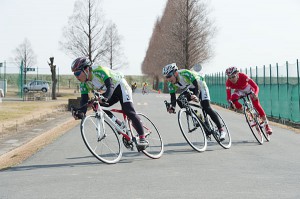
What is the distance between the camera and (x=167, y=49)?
204 feet

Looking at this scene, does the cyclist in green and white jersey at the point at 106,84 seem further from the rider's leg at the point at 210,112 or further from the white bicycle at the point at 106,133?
the rider's leg at the point at 210,112

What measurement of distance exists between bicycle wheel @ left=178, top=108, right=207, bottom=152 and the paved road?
17cm

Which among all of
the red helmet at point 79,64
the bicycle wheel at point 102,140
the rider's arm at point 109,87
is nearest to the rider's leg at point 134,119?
the bicycle wheel at point 102,140

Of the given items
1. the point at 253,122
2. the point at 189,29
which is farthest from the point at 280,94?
the point at 189,29

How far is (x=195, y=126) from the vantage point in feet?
29.5

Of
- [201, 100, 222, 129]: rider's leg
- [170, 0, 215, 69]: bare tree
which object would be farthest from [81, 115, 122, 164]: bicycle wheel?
[170, 0, 215, 69]: bare tree

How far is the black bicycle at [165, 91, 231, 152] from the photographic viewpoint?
28.8 ft

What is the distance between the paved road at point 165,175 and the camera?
531 cm

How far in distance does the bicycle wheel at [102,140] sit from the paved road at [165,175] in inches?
6.9

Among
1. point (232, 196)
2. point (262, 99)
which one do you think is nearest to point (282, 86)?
point (262, 99)

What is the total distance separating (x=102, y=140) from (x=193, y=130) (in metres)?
2.23

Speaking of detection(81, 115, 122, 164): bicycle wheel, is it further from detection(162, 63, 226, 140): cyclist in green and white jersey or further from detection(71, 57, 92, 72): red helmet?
detection(162, 63, 226, 140): cyclist in green and white jersey

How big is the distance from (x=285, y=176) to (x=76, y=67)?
3288mm

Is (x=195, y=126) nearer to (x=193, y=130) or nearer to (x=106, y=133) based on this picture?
(x=193, y=130)
